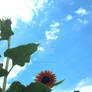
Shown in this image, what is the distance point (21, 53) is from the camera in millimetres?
2754

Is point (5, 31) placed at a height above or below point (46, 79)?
above

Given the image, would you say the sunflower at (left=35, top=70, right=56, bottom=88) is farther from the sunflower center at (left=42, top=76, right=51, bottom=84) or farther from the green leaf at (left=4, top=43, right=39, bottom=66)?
the green leaf at (left=4, top=43, right=39, bottom=66)

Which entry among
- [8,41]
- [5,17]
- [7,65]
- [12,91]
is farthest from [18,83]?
[5,17]

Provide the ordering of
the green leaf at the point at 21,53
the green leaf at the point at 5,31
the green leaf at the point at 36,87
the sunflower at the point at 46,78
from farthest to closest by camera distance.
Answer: the sunflower at the point at 46,78, the green leaf at the point at 5,31, the green leaf at the point at 21,53, the green leaf at the point at 36,87

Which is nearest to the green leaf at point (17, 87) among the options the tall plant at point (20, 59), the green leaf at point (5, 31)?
the tall plant at point (20, 59)

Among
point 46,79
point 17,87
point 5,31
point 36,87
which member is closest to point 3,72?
point 17,87

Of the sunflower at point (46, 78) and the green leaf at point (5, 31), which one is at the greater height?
the green leaf at point (5, 31)

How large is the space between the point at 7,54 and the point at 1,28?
0.55 meters

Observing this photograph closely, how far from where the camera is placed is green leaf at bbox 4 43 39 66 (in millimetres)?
2701

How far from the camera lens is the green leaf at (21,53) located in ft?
8.86

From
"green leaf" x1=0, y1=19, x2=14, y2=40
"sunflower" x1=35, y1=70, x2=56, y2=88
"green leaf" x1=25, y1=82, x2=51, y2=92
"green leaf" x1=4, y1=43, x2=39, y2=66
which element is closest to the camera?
"green leaf" x1=25, y1=82, x2=51, y2=92

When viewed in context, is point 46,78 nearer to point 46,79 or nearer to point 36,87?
point 46,79

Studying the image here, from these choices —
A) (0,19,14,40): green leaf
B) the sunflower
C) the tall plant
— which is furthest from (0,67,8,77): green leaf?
the sunflower

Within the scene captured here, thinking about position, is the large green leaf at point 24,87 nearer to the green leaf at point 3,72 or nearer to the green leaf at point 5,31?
the green leaf at point 3,72
